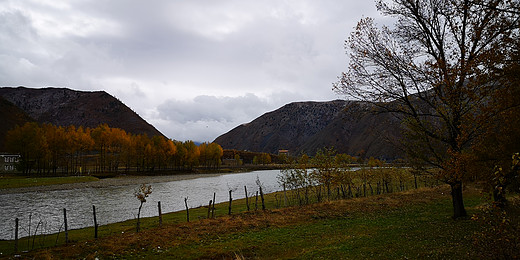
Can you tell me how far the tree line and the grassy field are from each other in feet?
258

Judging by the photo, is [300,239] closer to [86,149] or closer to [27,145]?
[27,145]

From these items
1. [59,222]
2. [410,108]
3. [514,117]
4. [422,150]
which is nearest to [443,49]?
[410,108]

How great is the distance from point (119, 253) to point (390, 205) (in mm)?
23432

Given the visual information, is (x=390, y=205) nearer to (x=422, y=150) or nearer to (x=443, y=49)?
(x=422, y=150)

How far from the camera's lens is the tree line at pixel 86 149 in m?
83.7

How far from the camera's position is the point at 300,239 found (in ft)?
57.4

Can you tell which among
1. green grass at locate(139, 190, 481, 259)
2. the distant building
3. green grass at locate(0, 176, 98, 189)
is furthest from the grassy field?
the distant building

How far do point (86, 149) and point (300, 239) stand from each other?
106m

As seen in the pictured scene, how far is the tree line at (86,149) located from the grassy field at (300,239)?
258 ft

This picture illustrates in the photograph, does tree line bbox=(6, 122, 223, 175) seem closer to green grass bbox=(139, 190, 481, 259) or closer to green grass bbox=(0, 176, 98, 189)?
A: green grass bbox=(0, 176, 98, 189)

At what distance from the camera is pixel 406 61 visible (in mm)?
17875

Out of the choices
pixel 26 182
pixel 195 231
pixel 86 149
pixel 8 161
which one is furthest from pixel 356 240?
pixel 8 161

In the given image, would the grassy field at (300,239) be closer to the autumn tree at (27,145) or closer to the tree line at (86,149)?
the autumn tree at (27,145)

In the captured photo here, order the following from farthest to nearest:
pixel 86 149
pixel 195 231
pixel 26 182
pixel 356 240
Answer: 1. pixel 86 149
2. pixel 26 182
3. pixel 195 231
4. pixel 356 240
